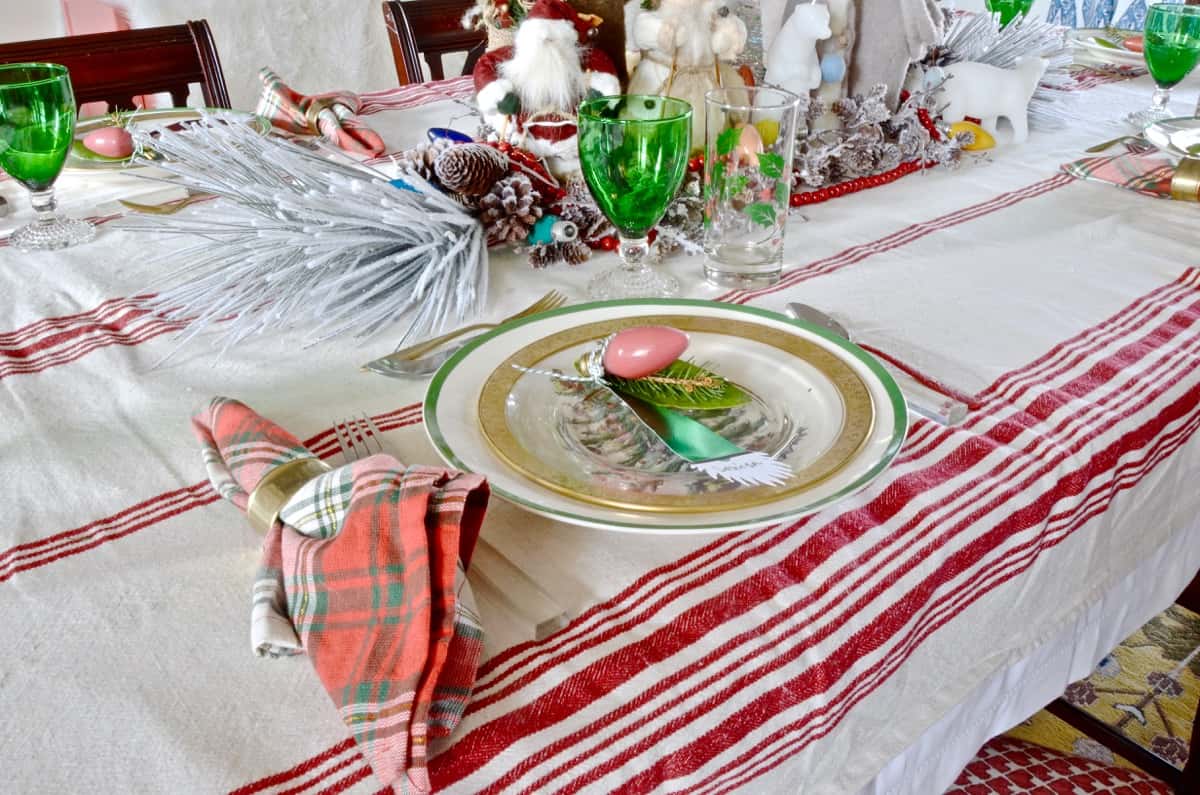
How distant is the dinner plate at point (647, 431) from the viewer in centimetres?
43

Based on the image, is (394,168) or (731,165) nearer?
(731,165)

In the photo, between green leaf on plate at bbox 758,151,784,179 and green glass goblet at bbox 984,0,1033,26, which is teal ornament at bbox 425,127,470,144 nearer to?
green leaf on plate at bbox 758,151,784,179

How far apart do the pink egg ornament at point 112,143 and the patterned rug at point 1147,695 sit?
1140 mm

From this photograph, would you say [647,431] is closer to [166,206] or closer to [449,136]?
[449,136]

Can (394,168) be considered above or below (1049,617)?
above

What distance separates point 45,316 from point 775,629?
564 millimetres

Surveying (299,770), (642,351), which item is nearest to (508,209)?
(642,351)

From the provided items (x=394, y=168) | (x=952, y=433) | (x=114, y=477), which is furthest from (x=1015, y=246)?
(x=114, y=477)

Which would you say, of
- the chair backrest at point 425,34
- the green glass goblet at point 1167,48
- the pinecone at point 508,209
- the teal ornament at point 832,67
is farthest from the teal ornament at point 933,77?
→ the chair backrest at point 425,34

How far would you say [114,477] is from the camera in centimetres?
52

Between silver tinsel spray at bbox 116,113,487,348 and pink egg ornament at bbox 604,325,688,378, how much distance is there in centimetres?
19

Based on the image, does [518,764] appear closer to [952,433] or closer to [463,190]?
[952,433]

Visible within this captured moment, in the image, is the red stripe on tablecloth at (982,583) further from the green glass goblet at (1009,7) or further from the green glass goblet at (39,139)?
the green glass goblet at (1009,7)

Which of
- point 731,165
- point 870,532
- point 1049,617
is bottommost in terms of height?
point 1049,617
